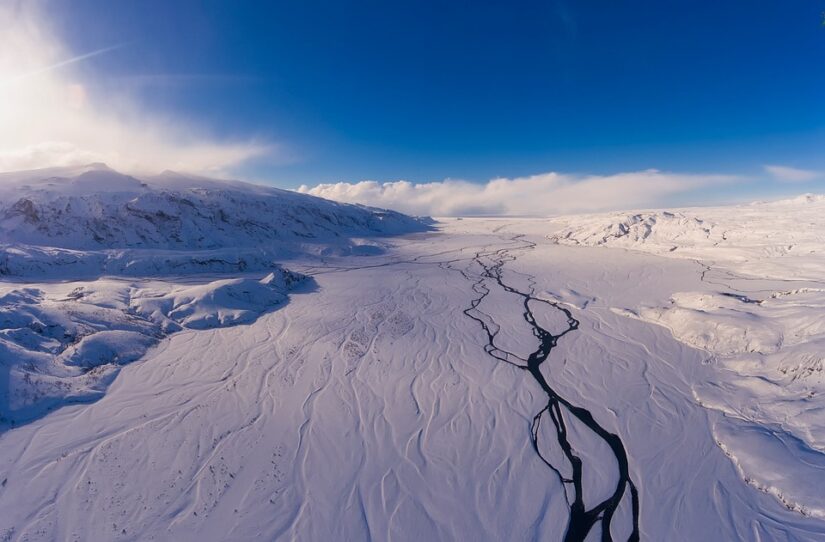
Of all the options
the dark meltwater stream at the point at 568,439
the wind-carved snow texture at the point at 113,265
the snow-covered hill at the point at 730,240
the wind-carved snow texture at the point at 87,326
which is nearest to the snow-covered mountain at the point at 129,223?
the wind-carved snow texture at the point at 113,265

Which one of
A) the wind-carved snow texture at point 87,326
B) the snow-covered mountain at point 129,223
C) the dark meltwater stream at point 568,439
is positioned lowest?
the dark meltwater stream at point 568,439

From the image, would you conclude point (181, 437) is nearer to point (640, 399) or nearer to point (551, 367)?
point (551, 367)

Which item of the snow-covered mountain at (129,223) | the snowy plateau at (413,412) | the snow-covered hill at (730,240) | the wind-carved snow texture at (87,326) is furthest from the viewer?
the snow-covered mountain at (129,223)

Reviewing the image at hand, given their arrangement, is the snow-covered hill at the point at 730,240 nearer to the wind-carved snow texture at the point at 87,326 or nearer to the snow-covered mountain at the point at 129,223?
the wind-carved snow texture at the point at 87,326

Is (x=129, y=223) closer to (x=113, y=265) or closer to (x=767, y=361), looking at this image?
(x=113, y=265)

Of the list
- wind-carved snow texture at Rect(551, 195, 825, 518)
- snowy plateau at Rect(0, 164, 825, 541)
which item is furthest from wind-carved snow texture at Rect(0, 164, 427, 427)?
wind-carved snow texture at Rect(551, 195, 825, 518)

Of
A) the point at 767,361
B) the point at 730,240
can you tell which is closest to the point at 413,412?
the point at 767,361

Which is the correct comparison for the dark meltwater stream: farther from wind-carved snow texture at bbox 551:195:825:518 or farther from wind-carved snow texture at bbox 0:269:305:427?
wind-carved snow texture at bbox 0:269:305:427

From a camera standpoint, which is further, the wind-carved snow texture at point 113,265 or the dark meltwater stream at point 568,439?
the wind-carved snow texture at point 113,265
